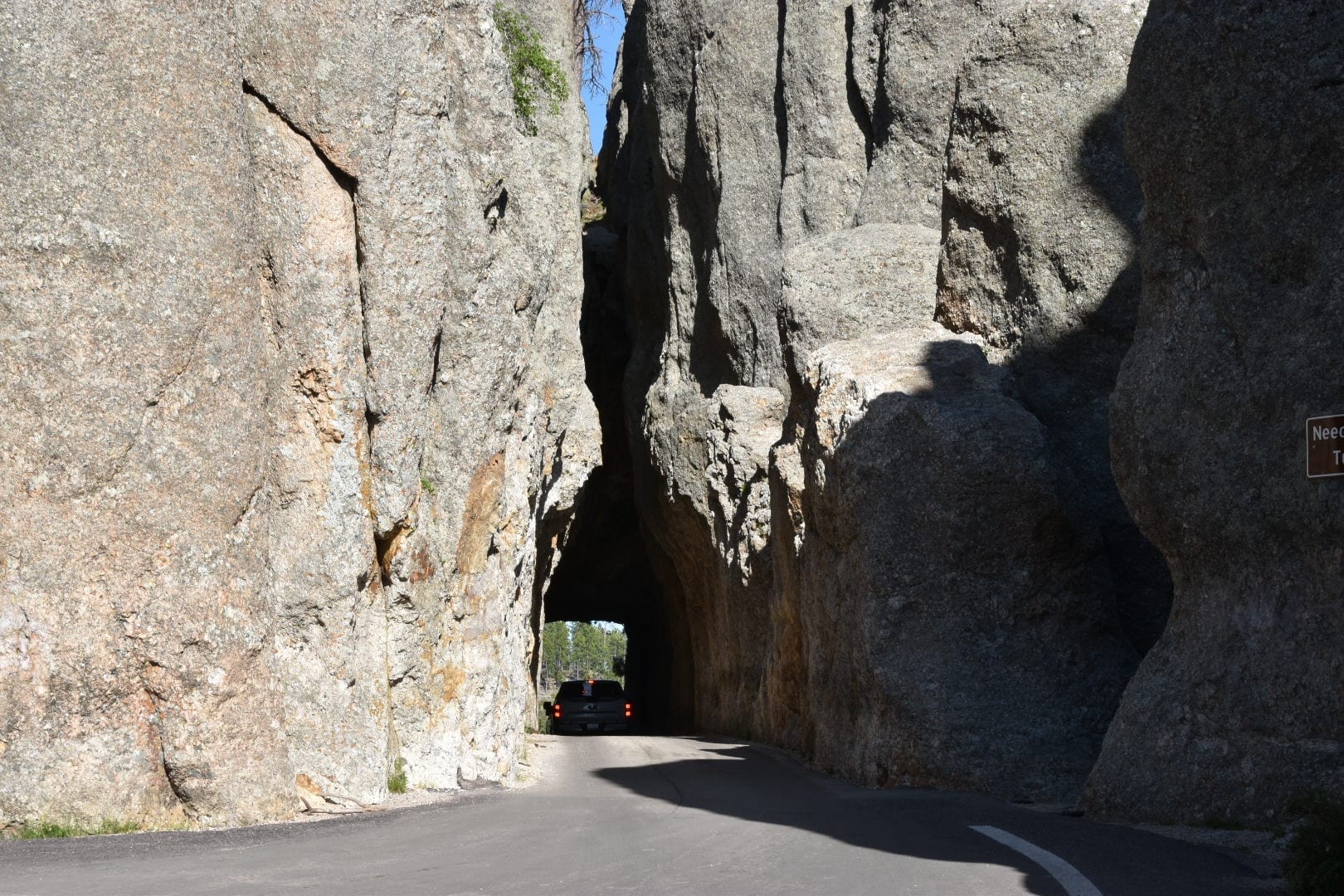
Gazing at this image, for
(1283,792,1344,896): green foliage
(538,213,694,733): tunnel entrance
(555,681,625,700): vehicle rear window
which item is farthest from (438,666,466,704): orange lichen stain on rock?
(538,213,694,733): tunnel entrance

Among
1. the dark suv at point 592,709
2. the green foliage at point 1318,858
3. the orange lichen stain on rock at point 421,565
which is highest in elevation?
the orange lichen stain on rock at point 421,565

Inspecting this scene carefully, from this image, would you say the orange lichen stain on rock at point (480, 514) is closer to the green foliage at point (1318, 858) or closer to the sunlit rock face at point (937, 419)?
the sunlit rock face at point (937, 419)

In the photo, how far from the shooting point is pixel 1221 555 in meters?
11.0

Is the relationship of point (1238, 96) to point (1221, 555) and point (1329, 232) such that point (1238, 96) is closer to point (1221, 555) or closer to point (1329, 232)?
point (1329, 232)

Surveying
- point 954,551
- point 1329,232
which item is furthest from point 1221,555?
point 954,551

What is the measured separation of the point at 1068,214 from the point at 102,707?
13.1 m

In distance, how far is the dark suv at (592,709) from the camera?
31.3m

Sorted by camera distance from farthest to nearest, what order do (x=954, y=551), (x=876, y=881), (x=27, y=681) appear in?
(x=954, y=551) → (x=27, y=681) → (x=876, y=881)

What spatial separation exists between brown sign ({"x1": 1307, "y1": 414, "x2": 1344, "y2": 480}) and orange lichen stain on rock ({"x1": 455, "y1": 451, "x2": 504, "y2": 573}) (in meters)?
9.17

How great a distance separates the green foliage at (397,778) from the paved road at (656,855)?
3.74ft

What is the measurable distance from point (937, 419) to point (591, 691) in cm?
1773

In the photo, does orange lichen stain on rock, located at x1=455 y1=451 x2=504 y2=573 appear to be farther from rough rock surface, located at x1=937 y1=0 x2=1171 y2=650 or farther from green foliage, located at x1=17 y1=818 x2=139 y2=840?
rough rock surface, located at x1=937 y1=0 x2=1171 y2=650

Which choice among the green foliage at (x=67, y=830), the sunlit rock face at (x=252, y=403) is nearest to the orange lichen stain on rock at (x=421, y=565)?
the sunlit rock face at (x=252, y=403)

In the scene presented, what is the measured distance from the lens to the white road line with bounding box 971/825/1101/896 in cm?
707
